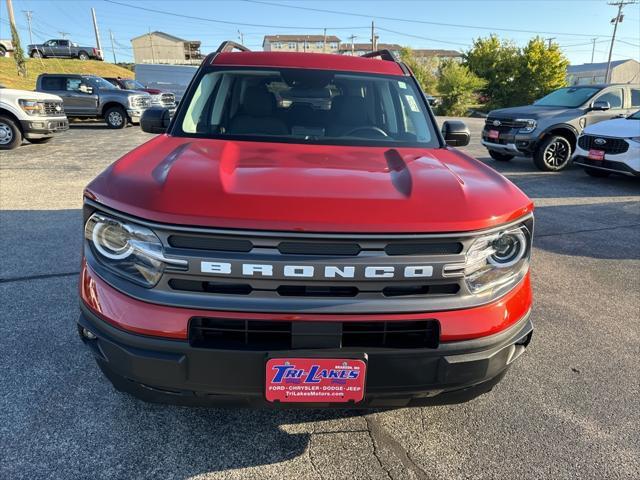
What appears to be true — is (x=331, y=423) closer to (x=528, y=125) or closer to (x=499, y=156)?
(x=528, y=125)

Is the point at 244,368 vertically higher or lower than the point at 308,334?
lower

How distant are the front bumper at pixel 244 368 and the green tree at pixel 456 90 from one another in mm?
33184

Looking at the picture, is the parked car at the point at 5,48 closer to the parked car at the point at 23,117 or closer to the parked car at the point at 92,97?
the parked car at the point at 92,97

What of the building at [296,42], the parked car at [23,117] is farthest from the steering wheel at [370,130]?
the building at [296,42]

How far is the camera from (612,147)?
8.09 meters

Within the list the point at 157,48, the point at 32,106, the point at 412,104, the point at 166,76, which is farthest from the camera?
the point at 157,48

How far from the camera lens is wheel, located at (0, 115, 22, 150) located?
10.7m

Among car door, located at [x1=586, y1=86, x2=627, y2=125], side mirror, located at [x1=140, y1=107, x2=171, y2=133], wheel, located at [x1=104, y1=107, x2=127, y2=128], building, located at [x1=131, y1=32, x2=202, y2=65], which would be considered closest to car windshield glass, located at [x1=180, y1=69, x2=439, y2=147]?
side mirror, located at [x1=140, y1=107, x2=171, y2=133]

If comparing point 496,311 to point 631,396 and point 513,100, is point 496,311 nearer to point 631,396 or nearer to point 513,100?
point 631,396

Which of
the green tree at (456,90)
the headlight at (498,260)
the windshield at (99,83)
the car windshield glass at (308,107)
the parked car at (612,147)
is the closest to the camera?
the headlight at (498,260)

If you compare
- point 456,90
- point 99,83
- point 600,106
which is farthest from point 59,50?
point 600,106

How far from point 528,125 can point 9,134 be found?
11.7 m

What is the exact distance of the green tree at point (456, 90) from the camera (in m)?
32.4

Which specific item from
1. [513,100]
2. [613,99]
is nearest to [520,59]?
[513,100]
